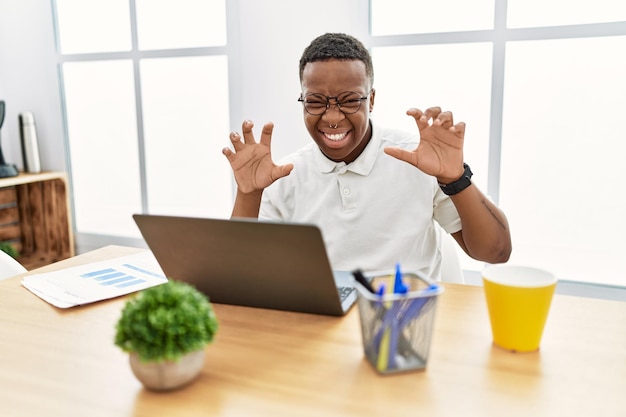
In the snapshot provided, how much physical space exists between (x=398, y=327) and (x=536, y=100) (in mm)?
1831

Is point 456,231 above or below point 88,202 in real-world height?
above

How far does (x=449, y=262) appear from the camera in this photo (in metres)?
1.49

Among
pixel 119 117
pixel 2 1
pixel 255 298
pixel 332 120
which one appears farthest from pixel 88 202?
pixel 255 298

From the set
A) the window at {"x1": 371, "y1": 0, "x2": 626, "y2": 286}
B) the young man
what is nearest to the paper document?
the young man

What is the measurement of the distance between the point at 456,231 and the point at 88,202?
2.70 metres

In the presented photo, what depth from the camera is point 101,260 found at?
1413 mm

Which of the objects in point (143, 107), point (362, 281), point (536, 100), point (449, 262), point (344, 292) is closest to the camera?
point (362, 281)

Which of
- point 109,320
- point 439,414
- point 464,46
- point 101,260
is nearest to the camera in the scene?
point 439,414

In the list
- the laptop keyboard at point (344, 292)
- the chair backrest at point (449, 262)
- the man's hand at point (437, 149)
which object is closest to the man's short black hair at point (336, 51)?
the man's hand at point (437, 149)

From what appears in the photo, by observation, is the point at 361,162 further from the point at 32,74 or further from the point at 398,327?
the point at 32,74

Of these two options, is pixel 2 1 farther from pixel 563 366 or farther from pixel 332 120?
pixel 563 366

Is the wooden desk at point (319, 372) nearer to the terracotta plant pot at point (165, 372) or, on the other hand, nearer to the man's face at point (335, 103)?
the terracotta plant pot at point (165, 372)

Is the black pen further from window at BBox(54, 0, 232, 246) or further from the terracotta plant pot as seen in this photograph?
window at BBox(54, 0, 232, 246)

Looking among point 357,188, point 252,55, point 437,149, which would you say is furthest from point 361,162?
point 252,55
